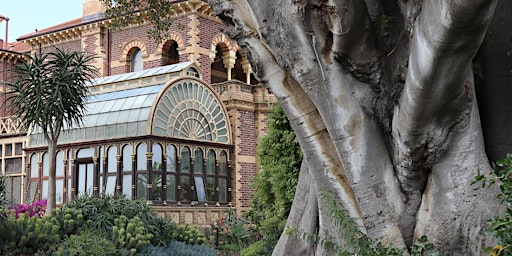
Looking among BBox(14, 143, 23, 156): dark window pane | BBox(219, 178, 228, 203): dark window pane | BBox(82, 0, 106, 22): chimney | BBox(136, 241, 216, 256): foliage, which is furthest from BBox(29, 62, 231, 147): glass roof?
BBox(136, 241, 216, 256): foliage

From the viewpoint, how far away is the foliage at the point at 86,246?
11594 mm

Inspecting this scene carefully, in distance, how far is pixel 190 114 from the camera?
74.5 feet

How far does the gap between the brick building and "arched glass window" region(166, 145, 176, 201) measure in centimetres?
3

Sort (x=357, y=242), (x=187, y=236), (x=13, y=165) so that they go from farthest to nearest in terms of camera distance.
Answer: (x=13, y=165)
(x=187, y=236)
(x=357, y=242)

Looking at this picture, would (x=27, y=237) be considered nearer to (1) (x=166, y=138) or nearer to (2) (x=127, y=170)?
(2) (x=127, y=170)

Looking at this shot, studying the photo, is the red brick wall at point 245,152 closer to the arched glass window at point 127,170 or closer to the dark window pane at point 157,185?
the dark window pane at point 157,185

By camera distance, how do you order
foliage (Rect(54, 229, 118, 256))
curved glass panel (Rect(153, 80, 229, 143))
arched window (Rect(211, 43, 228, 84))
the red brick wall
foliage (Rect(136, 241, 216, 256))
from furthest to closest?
arched window (Rect(211, 43, 228, 84)) → the red brick wall → curved glass panel (Rect(153, 80, 229, 143)) → foliage (Rect(136, 241, 216, 256)) → foliage (Rect(54, 229, 118, 256))

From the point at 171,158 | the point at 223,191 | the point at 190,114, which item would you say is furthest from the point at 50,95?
the point at 223,191

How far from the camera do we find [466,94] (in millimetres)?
4496

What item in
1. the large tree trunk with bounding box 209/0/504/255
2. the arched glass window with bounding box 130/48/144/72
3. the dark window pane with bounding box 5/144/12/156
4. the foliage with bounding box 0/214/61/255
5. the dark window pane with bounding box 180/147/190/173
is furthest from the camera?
the arched glass window with bounding box 130/48/144/72

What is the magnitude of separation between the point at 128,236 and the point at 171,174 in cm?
905

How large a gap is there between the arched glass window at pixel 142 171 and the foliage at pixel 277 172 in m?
8.53

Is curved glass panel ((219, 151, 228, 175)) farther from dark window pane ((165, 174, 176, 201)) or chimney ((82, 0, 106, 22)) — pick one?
chimney ((82, 0, 106, 22))

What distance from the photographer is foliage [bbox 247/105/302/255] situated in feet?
38.9
